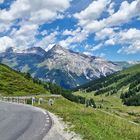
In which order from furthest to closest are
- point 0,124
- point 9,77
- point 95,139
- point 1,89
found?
point 9,77 → point 1,89 → point 0,124 → point 95,139

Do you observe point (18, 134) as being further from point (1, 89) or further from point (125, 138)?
point (1, 89)

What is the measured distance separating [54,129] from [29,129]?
1.66 meters

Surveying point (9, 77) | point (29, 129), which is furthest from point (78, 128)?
point (9, 77)

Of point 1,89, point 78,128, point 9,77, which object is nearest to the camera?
point 78,128

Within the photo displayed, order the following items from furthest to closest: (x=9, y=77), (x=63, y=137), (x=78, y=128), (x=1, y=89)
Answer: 1. (x=9, y=77)
2. (x=1, y=89)
3. (x=78, y=128)
4. (x=63, y=137)

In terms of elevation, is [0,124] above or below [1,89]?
below

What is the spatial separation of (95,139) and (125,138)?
215cm

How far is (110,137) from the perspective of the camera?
22.3m

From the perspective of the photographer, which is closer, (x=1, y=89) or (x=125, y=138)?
(x=125, y=138)

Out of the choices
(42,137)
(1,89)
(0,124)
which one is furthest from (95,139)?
(1,89)

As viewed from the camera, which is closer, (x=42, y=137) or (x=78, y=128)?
(x=42, y=137)

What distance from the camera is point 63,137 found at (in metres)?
22.6

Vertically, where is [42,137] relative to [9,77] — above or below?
below

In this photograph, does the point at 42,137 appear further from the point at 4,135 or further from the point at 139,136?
the point at 139,136
